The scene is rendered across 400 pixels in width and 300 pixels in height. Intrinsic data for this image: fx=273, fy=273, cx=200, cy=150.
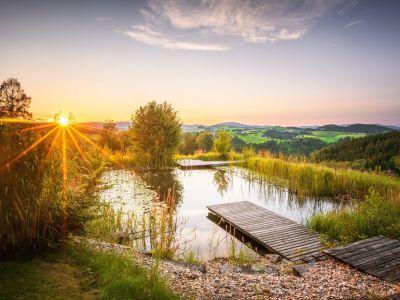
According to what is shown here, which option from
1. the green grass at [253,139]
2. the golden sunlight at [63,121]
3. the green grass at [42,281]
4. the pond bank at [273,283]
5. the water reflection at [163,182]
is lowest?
the water reflection at [163,182]

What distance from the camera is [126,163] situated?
1495cm

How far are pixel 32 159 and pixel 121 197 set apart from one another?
5.97 m

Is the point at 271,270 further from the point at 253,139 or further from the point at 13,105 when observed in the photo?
the point at 253,139

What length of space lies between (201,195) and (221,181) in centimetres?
260

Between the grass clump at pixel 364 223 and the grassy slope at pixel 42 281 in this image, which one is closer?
the grassy slope at pixel 42 281

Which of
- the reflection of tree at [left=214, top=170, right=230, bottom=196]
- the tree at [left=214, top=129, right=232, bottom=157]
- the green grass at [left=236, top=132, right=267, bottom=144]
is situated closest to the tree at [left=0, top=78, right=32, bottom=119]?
the reflection of tree at [left=214, top=170, right=230, bottom=196]

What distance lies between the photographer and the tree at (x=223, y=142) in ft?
64.1

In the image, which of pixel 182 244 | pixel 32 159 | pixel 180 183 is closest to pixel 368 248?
pixel 182 244

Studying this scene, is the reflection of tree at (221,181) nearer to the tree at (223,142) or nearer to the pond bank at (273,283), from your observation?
the tree at (223,142)

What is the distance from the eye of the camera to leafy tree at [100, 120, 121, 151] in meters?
20.1

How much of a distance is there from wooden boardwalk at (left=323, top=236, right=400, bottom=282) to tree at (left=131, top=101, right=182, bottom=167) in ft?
39.5

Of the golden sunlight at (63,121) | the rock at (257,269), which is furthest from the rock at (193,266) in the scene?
the golden sunlight at (63,121)

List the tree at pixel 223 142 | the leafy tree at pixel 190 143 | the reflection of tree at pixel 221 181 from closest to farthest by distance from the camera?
1. the reflection of tree at pixel 221 181
2. the tree at pixel 223 142
3. the leafy tree at pixel 190 143

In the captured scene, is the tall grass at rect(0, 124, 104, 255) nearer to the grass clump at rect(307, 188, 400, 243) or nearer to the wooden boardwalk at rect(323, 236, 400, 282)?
the wooden boardwalk at rect(323, 236, 400, 282)
